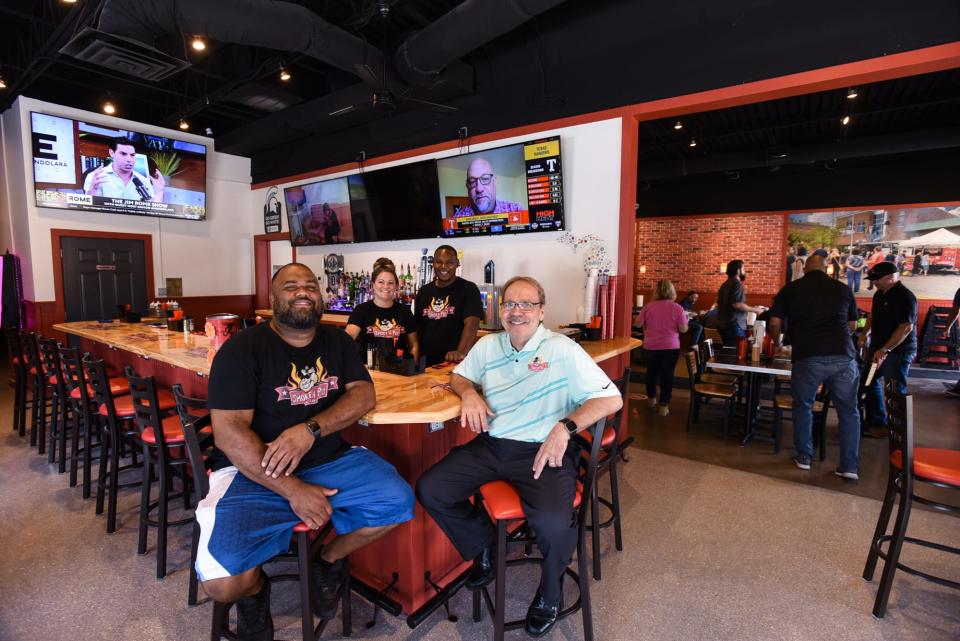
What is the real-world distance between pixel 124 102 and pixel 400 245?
4861mm

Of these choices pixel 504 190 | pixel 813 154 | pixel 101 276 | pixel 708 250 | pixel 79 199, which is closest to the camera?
pixel 504 190

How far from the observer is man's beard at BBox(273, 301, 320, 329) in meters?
2.05

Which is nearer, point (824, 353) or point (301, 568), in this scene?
point (301, 568)

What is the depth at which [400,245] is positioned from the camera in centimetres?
620

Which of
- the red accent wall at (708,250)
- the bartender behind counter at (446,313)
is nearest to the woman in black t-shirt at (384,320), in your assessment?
the bartender behind counter at (446,313)

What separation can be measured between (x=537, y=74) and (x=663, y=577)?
427 centimetres

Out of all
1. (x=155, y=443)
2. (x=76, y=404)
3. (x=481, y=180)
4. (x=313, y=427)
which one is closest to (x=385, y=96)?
(x=481, y=180)

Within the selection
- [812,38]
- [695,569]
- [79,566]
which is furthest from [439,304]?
[812,38]

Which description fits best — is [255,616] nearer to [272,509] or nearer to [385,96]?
[272,509]

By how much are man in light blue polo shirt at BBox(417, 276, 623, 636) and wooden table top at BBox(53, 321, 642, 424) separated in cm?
14

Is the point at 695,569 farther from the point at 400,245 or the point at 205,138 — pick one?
the point at 205,138

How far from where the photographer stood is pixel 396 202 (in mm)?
5949

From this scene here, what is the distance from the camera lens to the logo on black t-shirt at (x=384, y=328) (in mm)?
3348

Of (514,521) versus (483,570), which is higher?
(514,521)
